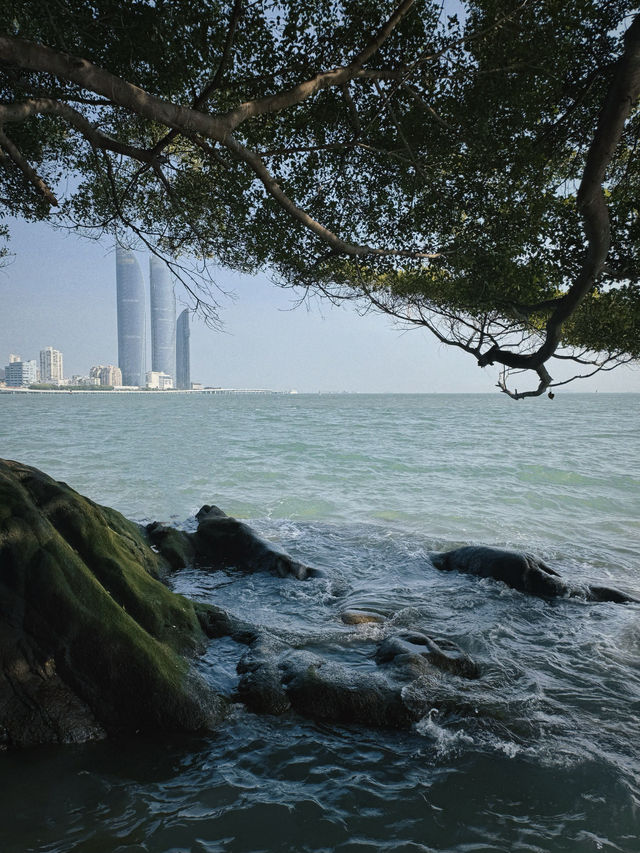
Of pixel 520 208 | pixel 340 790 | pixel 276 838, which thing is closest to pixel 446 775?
pixel 340 790

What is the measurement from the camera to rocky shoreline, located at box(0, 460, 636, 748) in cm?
428

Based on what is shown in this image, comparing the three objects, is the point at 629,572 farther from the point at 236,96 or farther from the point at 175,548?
the point at 236,96

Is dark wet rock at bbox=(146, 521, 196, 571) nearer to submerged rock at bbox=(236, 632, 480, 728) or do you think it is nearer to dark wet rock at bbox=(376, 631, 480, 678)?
submerged rock at bbox=(236, 632, 480, 728)

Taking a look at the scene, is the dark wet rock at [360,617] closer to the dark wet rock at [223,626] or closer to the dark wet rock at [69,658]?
the dark wet rock at [223,626]

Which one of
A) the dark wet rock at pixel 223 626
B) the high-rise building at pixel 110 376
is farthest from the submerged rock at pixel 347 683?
the high-rise building at pixel 110 376

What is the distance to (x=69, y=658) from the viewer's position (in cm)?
437

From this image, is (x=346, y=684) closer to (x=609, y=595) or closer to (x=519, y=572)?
(x=519, y=572)

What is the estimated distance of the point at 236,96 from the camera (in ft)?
24.3

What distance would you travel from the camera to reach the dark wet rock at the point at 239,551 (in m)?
8.87

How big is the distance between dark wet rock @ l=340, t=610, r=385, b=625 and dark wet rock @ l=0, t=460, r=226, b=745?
2.45 m

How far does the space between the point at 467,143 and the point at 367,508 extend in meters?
10.3

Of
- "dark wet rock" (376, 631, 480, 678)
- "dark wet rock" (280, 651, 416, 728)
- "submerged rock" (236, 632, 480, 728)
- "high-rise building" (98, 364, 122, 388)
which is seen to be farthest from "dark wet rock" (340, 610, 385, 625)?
"high-rise building" (98, 364, 122, 388)

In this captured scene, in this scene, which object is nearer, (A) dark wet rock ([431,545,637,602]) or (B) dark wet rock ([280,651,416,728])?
(B) dark wet rock ([280,651,416,728])

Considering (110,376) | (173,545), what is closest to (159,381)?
(110,376)
